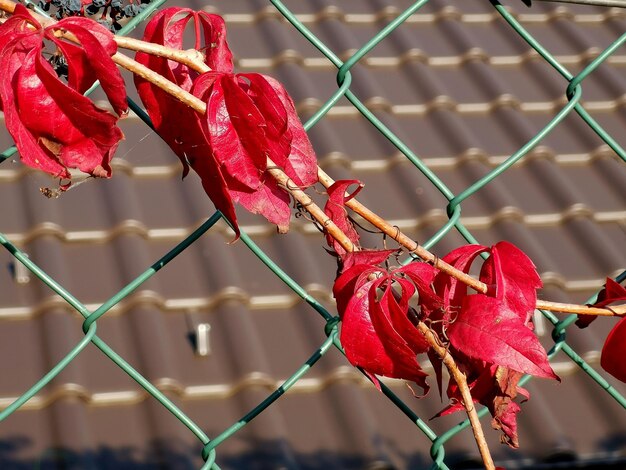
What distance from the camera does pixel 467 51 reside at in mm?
2816

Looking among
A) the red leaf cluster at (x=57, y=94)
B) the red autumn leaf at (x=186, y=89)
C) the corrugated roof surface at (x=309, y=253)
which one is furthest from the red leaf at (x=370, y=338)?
the corrugated roof surface at (x=309, y=253)

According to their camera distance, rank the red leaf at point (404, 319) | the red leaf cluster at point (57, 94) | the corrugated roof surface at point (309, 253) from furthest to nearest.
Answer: the corrugated roof surface at point (309, 253), the red leaf at point (404, 319), the red leaf cluster at point (57, 94)

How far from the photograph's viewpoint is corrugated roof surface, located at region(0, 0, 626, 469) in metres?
1.60

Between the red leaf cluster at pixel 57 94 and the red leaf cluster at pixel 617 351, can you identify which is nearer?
the red leaf cluster at pixel 57 94

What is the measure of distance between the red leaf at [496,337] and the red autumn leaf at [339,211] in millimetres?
117

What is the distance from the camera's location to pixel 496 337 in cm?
76

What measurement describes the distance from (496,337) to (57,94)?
0.41 meters

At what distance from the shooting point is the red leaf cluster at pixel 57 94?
2.00ft

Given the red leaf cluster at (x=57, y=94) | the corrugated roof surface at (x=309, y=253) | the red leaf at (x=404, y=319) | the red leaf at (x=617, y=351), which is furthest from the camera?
the corrugated roof surface at (x=309, y=253)

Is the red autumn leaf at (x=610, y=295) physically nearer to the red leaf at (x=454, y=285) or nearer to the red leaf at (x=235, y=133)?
the red leaf at (x=454, y=285)

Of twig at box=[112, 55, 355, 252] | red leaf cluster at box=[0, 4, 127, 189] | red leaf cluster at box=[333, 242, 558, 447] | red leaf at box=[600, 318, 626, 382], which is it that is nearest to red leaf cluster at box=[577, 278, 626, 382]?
red leaf at box=[600, 318, 626, 382]

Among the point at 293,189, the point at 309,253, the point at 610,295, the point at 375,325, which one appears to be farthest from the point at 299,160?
the point at 309,253

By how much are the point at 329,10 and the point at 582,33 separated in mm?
868

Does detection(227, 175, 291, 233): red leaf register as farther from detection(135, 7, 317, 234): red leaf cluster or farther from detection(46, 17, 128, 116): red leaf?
detection(46, 17, 128, 116): red leaf
